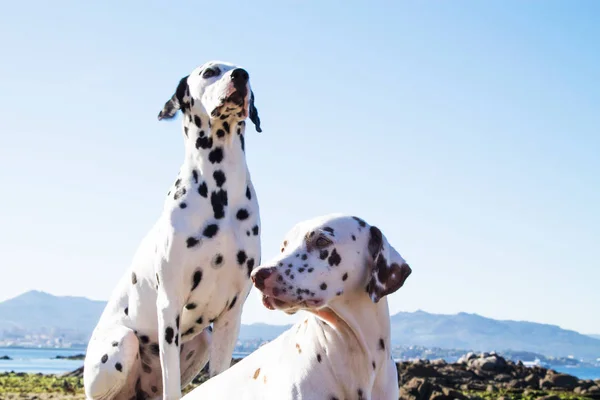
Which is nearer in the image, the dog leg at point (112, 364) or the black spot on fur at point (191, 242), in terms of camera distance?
the black spot on fur at point (191, 242)

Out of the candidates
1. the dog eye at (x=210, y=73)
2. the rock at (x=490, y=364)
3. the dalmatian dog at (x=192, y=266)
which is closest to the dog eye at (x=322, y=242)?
the dalmatian dog at (x=192, y=266)

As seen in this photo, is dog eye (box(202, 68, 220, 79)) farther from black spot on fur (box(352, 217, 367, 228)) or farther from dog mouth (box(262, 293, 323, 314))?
dog mouth (box(262, 293, 323, 314))

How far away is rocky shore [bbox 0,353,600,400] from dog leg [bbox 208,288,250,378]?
7681mm

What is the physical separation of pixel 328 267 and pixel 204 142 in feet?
7.97

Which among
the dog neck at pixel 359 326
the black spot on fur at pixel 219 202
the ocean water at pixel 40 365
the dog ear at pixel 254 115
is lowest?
the ocean water at pixel 40 365

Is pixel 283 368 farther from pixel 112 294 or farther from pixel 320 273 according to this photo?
pixel 112 294

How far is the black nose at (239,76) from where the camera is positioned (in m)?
7.09

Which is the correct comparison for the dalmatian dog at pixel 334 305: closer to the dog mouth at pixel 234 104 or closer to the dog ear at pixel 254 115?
the dog mouth at pixel 234 104

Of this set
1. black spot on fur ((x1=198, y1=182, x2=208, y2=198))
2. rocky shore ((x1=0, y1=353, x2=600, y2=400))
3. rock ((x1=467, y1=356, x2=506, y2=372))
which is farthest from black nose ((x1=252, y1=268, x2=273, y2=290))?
rock ((x1=467, y1=356, x2=506, y2=372))

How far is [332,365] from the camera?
17.6 feet

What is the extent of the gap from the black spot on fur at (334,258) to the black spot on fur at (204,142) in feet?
7.69

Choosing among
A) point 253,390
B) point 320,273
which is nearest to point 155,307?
point 253,390

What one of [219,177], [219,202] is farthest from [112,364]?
[219,177]

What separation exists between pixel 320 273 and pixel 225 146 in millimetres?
2387
